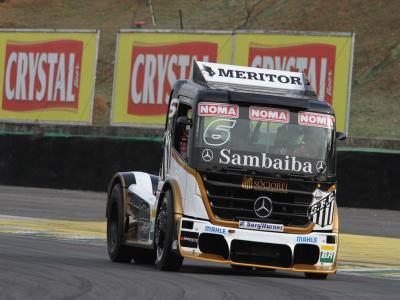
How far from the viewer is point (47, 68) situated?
123 feet

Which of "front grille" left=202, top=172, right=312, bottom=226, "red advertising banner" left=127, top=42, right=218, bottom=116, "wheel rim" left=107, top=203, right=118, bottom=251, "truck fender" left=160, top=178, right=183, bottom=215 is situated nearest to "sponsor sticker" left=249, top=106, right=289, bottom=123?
"front grille" left=202, top=172, right=312, bottom=226

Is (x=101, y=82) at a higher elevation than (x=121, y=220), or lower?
higher

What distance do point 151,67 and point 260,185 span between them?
22481mm

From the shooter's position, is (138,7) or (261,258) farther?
(138,7)

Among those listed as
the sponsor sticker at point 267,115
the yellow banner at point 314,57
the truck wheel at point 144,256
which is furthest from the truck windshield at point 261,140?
the yellow banner at point 314,57

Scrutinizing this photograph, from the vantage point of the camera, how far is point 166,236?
1374 cm

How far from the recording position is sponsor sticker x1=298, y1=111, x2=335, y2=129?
46.3 ft

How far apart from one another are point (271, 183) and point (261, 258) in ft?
2.66

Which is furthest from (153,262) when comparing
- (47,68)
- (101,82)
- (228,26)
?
(228,26)

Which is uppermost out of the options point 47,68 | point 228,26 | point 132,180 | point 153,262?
point 228,26

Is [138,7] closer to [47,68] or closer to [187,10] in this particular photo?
[187,10]

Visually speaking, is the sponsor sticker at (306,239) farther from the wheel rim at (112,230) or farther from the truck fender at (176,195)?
the wheel rim at (112,230)

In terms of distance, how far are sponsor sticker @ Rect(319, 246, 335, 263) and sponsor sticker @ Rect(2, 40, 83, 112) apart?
23.5 meters

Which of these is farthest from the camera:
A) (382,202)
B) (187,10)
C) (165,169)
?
(187,10)
